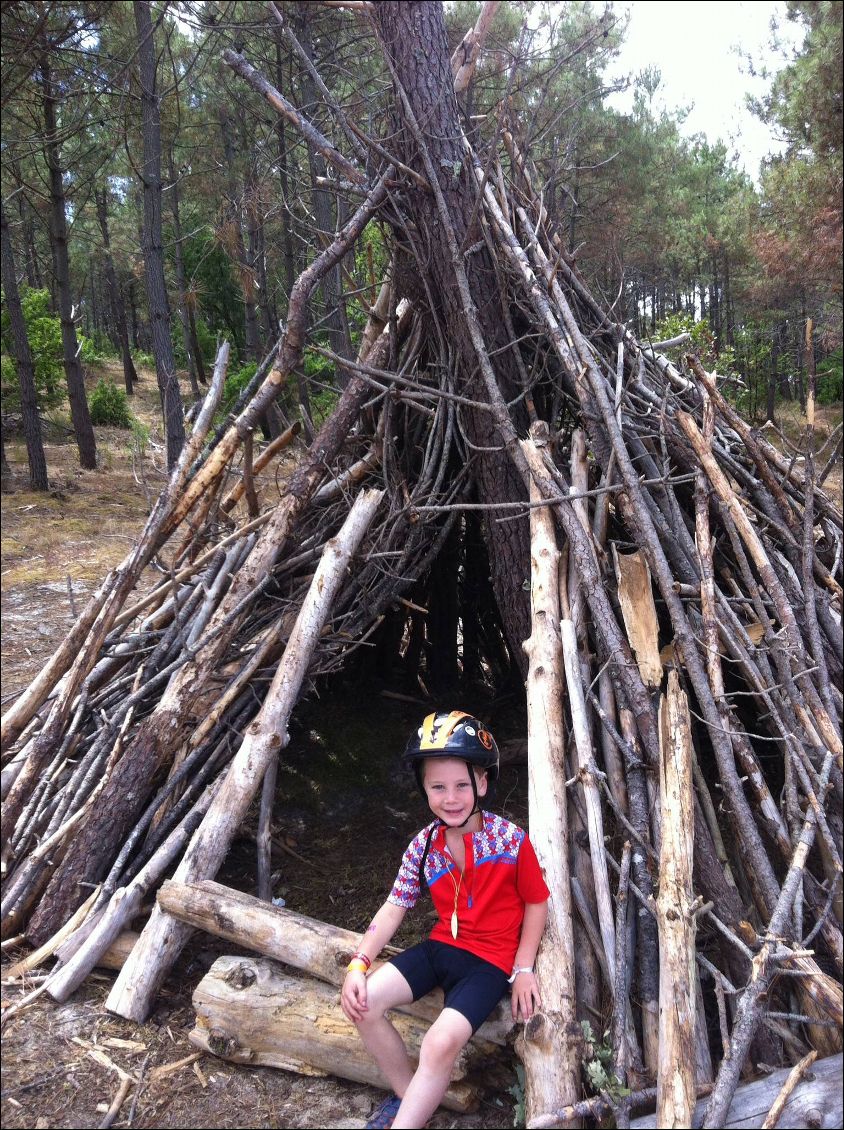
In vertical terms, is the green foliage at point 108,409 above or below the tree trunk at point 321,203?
below

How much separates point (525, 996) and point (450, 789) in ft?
1.85

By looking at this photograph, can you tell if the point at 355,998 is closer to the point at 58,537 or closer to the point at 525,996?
the point at 525,996

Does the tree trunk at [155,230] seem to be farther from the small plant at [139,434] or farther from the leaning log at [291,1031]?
the leaning log at [291,1031]

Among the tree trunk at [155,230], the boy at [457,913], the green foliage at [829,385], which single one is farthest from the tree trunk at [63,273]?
the green foliage at [829,385]

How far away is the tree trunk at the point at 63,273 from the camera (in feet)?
34.5

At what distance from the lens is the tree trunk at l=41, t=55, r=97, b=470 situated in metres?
10.5

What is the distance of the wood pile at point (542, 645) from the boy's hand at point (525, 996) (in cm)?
4

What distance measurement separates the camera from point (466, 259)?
3725 mm

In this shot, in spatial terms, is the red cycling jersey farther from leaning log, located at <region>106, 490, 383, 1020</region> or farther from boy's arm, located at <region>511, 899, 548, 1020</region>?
leaning log, located at <region>106, 490, 383, 1020</region>

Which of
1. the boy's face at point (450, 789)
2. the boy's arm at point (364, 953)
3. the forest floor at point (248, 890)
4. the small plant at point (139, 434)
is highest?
the small plant at point (139, 434)

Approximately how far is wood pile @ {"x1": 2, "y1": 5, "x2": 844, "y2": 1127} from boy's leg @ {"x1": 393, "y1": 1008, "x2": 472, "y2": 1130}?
0.21m

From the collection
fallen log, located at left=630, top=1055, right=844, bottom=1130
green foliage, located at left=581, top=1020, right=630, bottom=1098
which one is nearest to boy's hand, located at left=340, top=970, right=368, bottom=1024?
green foliage, located at left=581, top=1020, right=630, bottom=1098

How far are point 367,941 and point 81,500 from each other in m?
9.94

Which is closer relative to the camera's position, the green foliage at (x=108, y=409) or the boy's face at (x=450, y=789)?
the boy's face at (x=450, y=789)
